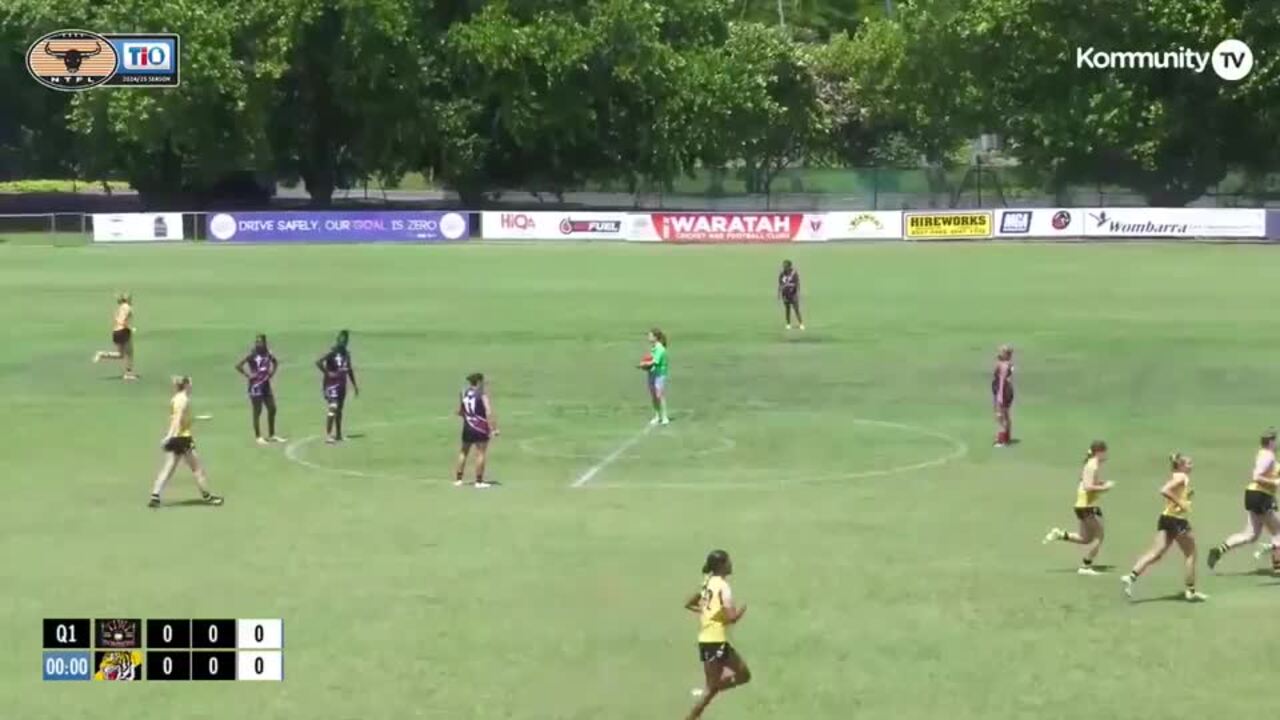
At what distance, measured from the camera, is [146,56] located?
3693 inches

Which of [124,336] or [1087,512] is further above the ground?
[124,336]

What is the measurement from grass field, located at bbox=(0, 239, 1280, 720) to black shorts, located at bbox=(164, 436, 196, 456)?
2.86 feet

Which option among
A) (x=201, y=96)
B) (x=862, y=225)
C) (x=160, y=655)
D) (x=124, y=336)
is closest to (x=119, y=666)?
(x=160, y=655)

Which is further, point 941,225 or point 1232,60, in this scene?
point 1232,60

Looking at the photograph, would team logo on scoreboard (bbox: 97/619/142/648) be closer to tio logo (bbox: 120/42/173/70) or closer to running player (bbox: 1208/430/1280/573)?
running player (bbox: 1208/430/1280/573)

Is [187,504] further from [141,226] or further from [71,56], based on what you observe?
[71,56]

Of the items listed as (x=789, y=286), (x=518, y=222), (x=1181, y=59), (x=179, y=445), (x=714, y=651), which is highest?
(x=1181, y=59)

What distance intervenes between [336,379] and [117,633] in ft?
44.4

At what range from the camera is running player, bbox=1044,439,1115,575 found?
2119 cm

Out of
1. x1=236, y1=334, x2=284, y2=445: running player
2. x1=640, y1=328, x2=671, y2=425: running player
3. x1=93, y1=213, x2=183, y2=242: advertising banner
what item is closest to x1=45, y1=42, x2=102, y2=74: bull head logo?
x1=93, y1=213, x2=183, y2=242: advertising banner

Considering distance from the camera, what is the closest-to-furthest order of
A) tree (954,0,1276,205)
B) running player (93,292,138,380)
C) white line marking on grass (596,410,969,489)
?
1. white line marking on grass (596,410,969,489)
2. running player (93,292,138,380)
3. tree (954,0,1276,205)

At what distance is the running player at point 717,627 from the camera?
15.0 meters

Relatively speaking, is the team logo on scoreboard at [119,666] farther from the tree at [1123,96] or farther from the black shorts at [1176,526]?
the tree at [1123,96]

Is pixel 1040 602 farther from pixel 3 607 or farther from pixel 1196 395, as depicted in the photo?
pixel 1196 395
